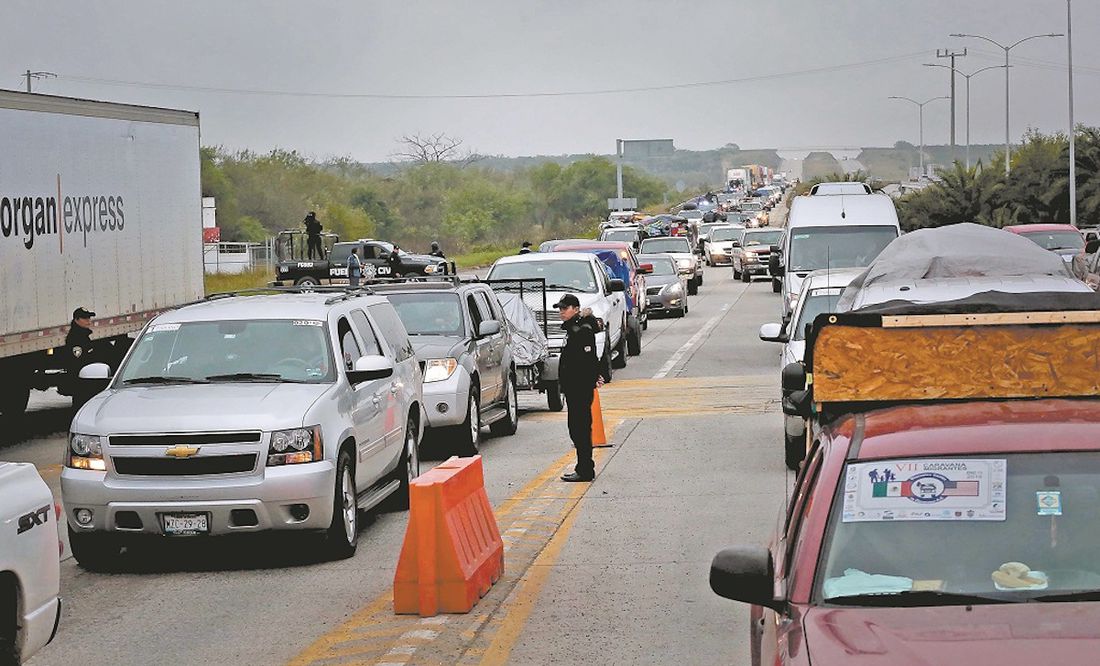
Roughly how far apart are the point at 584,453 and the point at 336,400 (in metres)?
3.83

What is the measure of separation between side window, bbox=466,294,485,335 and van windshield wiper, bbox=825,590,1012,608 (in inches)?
554

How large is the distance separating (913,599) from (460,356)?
1287 centimetres

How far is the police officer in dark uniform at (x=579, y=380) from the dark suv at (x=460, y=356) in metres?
2.08

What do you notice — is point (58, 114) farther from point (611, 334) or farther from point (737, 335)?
point (737, 335)

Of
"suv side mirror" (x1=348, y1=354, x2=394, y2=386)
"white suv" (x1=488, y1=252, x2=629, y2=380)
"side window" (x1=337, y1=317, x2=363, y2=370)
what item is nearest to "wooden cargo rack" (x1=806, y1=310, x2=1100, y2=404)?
"suv side mirror" (x1=348, y1=354, x2=394, y2=386)

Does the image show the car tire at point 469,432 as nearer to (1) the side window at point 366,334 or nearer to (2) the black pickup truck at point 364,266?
(1) the side window at point 366,334

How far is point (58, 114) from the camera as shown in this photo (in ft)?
70.1

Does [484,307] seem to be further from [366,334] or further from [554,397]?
[366,334]

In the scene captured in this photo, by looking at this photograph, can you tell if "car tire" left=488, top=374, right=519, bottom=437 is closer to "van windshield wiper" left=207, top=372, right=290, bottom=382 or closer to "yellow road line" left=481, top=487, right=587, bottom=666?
"yellow road line" left=481, top=487, right=587, bottom=666

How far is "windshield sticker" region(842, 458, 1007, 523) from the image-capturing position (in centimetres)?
564

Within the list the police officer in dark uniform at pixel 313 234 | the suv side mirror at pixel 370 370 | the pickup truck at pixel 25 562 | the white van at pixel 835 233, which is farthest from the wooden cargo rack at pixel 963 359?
the police officer in dark uniform at pixel 313 234

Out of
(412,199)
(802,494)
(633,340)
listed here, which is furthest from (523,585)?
(412,199)

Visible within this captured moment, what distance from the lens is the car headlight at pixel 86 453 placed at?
11781 millimetres

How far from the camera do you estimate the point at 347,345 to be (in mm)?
13445
